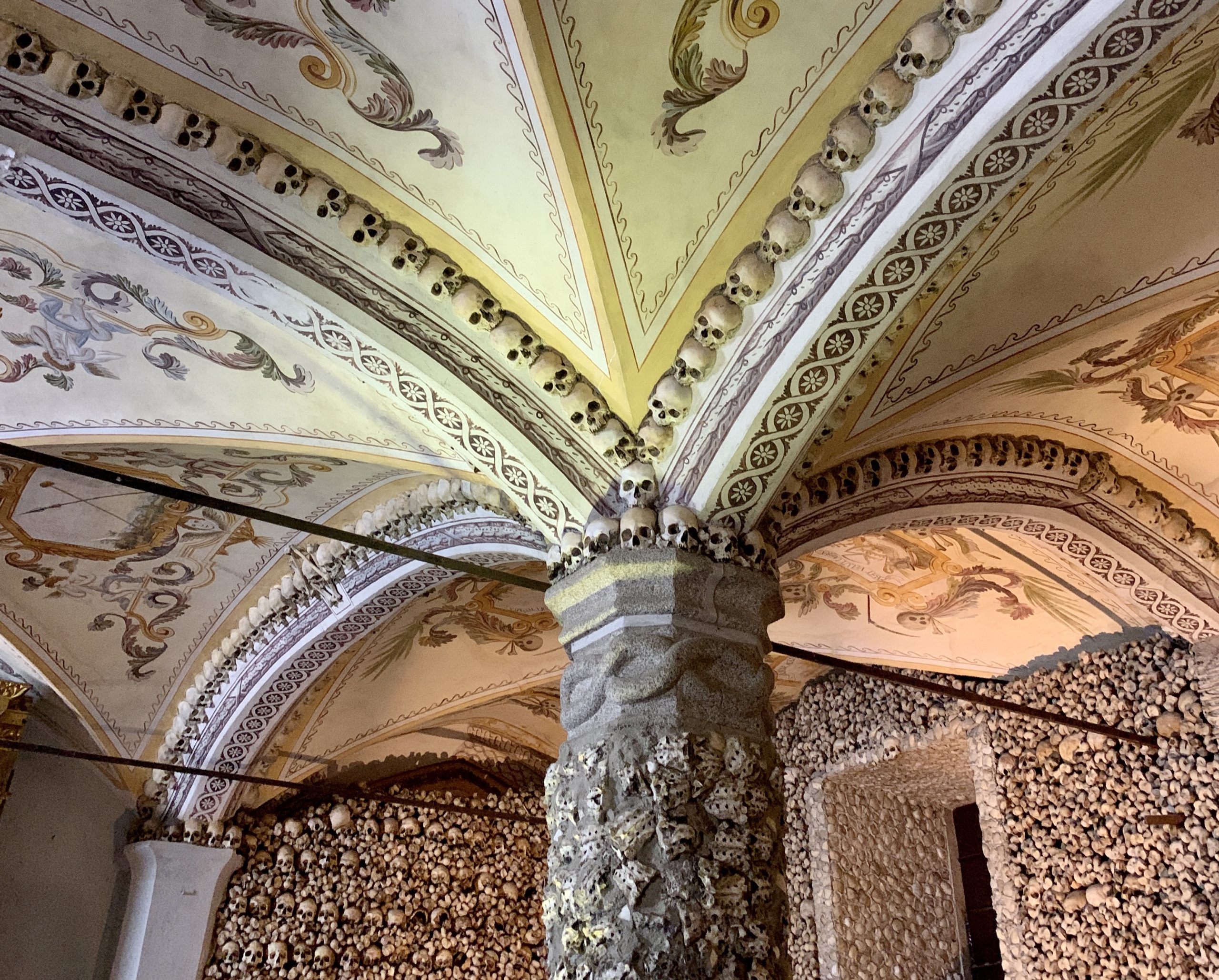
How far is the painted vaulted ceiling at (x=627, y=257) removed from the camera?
3.35 metres

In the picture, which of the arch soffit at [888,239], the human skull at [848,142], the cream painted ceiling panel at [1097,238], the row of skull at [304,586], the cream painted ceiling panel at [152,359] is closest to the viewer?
the arch soffit at [888,239]

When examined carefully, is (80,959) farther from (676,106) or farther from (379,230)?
(676,106)

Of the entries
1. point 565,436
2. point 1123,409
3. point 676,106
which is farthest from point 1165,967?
point 676,106

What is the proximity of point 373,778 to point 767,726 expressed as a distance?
4.63 meters

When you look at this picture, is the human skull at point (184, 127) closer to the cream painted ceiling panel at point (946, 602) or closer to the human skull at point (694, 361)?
Result: the human skull at point (694, 361)

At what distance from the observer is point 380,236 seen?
3889 millimetres

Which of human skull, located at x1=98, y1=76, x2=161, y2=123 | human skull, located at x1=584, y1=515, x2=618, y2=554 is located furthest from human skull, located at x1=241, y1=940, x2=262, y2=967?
human skull, located at x1=98, y1=76, x2=161, y2=123

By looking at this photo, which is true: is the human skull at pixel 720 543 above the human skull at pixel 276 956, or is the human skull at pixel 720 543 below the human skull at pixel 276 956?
above

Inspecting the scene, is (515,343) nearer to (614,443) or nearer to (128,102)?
(614,443)

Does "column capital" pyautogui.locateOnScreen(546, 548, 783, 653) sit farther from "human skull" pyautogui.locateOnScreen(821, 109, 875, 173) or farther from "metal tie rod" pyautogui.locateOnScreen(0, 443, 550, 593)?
"human skull" pyautogui.locateOnScreen(821, 109, 875, 173)

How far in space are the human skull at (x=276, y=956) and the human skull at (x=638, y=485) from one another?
166 inches

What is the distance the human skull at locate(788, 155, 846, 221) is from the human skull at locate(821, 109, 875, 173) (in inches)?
1.2

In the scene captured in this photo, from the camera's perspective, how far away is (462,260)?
403 cm

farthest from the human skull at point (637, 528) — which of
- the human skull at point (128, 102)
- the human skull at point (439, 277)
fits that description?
the human skull at point (128, 102)
